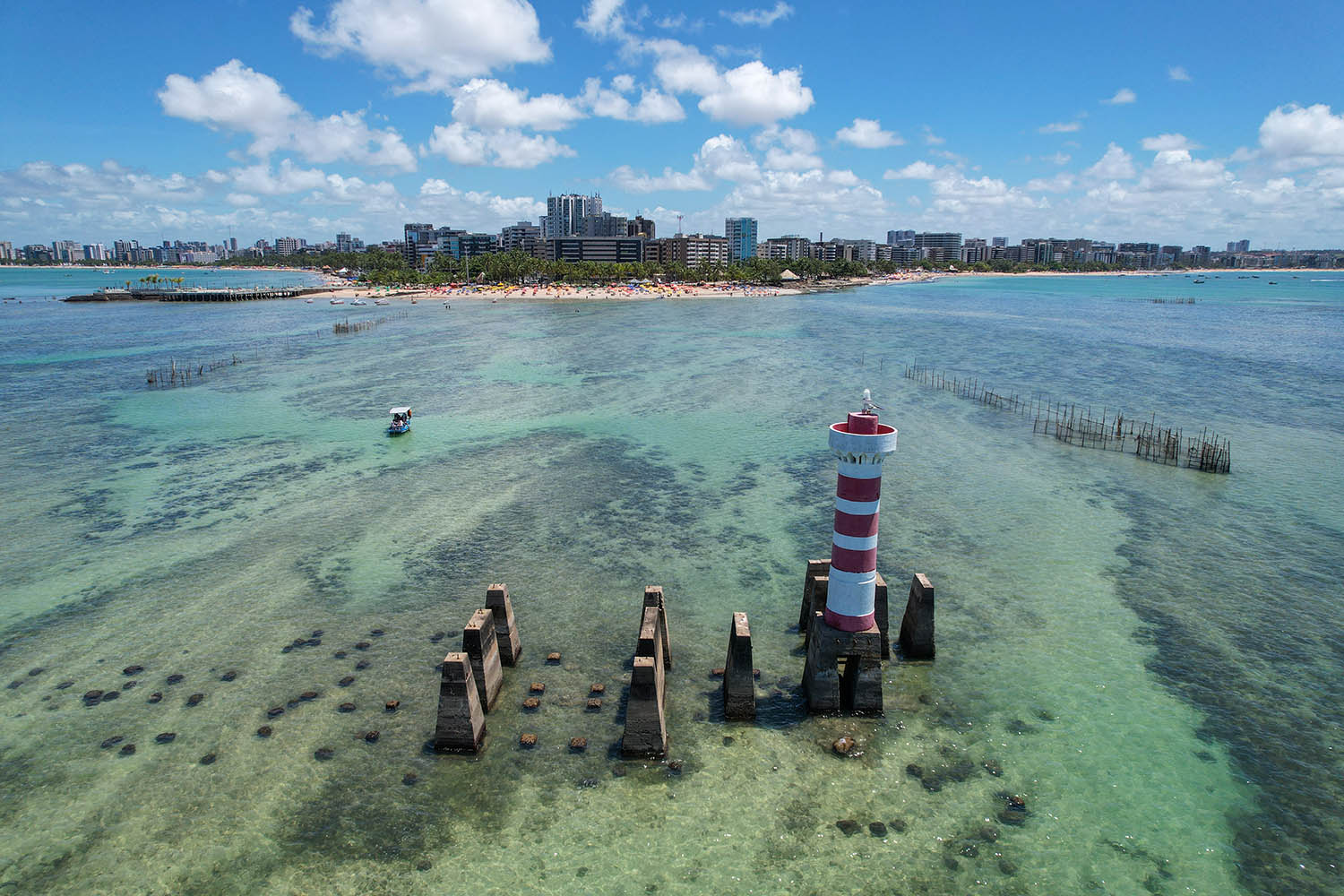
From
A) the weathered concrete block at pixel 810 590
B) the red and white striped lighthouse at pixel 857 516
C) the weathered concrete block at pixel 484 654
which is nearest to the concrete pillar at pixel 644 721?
the weathered concrete block at pixel 484 654

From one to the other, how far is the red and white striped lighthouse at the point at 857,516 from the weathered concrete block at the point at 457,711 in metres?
7.46

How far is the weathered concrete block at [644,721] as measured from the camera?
14258 millimetres

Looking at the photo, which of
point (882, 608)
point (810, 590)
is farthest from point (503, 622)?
point (882, 608)

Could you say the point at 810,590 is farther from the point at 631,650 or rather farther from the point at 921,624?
the point at 631,650

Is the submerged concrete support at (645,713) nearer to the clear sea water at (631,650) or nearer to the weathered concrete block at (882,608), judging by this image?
the clear sea water at (631,650)

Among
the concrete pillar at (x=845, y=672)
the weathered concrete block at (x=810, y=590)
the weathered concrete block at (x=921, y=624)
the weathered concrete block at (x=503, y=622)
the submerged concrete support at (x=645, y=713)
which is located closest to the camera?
the submerged concrete support at (x=645, y=713)

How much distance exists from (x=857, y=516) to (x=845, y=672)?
3.87m

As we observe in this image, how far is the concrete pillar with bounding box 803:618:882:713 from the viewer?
15328 millimetres

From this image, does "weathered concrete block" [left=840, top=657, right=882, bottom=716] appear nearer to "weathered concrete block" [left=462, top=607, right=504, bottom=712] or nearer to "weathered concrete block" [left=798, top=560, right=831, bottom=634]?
"weathered concrete block" [left=798, top=560, right=831, bottom=634]

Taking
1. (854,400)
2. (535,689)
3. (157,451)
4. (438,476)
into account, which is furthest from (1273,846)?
(157,451)

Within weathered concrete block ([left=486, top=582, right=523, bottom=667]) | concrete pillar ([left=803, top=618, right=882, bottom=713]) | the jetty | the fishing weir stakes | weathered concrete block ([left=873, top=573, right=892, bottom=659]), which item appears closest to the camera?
concrete pillar ([left=803, top=618, right=882, bottom=713])

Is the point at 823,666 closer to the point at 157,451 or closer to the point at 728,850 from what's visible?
the point at 728,850

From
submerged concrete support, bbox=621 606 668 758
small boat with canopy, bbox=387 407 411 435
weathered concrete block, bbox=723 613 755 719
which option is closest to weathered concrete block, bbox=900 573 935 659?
weathered concrete block, bbox=723 613 755 719

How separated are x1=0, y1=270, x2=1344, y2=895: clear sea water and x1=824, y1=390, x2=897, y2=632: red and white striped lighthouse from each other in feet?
8.67
